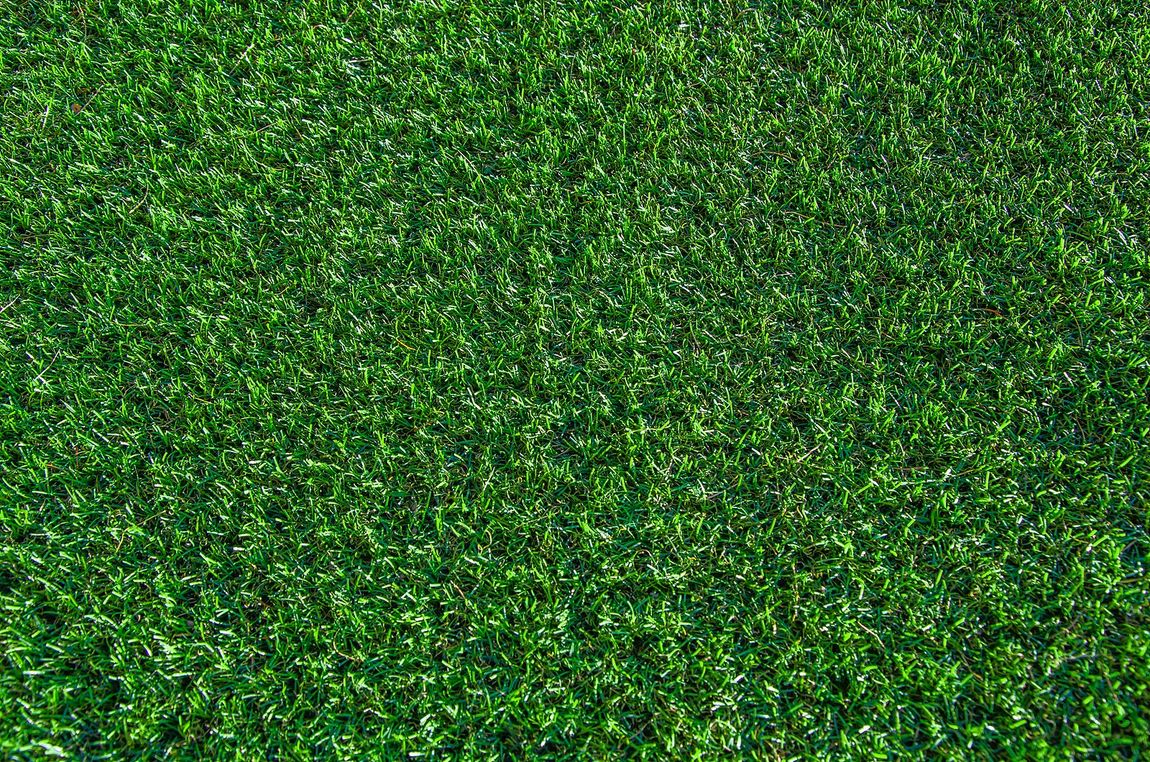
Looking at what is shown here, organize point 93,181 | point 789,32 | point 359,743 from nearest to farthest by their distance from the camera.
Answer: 1. point 359,743
2. point 93,181
3. point 789,32

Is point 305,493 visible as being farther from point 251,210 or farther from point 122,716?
point 251,210

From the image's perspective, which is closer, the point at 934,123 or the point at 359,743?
the point at 359,743

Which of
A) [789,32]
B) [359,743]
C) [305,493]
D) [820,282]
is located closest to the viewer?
[359,743]

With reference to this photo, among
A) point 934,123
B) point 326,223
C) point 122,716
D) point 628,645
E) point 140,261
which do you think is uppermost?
point 934,123

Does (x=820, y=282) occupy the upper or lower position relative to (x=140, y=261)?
upper

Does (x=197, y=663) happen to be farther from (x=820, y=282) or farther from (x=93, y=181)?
(x=820, y=282)

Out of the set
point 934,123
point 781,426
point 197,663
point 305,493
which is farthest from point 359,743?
point 934,123

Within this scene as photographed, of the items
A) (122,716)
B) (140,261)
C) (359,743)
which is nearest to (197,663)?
(122,716)
